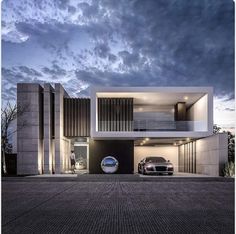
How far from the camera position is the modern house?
28672 mm

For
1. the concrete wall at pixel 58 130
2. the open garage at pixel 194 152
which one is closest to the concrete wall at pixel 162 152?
the open garage at pixel 194 152

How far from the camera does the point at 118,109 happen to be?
31516 mm

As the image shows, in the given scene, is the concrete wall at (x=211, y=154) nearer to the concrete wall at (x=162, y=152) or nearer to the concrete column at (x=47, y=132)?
the concrete wall at (x=162, y=152)

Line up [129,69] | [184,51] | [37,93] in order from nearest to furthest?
1. [37,93]
2. [184,51]
3. [129,69]

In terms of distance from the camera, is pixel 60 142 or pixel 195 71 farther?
pixel 195 71

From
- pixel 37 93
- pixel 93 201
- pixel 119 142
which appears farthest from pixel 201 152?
pixel 93 201

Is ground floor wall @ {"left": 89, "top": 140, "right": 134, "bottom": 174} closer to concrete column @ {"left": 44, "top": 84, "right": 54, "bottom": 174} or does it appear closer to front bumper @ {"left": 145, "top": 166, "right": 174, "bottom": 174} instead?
concrete column @ {"left": 44, "top": 84, "right": 54, "bottom": 174}

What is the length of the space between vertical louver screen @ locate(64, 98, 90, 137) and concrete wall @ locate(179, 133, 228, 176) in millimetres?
8360

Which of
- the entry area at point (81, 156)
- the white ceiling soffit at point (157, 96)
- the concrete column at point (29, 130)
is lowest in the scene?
the entry area at point (81, 156)

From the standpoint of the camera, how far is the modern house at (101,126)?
2867 centimetres

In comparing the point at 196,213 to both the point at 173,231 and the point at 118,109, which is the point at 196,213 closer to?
the point at 173,231

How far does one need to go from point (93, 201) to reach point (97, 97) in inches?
808

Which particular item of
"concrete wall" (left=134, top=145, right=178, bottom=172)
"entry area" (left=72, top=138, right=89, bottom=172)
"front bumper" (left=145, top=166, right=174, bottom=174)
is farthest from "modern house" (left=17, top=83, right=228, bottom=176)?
"entry area" (left=72, top=138, right=89, bottom=172)

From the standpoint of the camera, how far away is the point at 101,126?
2983cm
